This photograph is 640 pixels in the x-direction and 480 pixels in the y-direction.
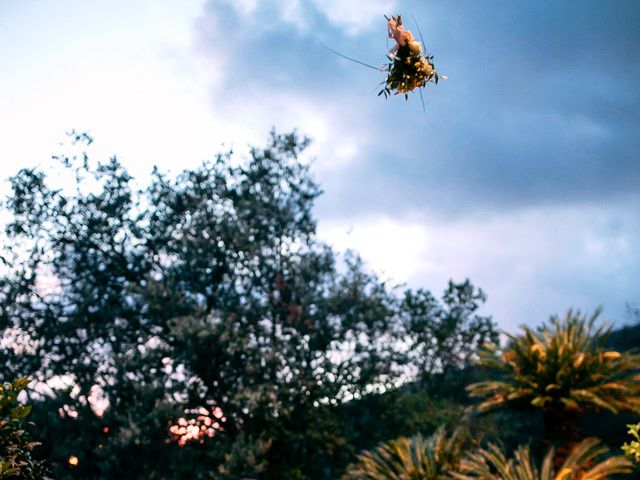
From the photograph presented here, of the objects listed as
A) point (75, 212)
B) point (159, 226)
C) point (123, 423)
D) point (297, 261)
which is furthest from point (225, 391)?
point (75, 212)

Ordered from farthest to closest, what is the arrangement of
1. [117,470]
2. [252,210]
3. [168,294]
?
1. [252,210]
2. [168,294]
3. [117,470]

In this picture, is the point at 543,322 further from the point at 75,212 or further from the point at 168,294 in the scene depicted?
the point at 75,212

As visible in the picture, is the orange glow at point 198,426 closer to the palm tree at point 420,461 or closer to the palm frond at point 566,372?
the palm tree at point 420,461

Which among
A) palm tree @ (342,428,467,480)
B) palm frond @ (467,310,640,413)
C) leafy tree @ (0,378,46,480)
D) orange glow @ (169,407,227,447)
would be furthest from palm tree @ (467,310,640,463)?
orange glow @ (169,407,227,447)

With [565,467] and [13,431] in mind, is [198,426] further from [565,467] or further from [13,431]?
[13,431]

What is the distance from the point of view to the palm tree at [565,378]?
14.6 meters

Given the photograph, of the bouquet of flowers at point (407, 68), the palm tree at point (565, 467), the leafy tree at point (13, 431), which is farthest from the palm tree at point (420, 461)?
the bouquet of flowers at point (407, 68)

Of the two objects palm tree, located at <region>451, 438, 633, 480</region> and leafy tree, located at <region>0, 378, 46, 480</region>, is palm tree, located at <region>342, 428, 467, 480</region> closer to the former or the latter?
palm tree, located at <region>451, 438, 633, 480</region>

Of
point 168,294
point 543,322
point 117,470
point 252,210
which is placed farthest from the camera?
point 252,210

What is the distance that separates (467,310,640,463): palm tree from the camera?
1465cm

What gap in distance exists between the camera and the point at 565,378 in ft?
48.1

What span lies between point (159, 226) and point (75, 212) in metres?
3.51

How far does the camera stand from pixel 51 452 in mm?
24672

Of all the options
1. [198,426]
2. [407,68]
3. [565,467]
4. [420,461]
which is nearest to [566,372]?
[565,467]
